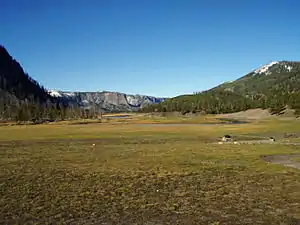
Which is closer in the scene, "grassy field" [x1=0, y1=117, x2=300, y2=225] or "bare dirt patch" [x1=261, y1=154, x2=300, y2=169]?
"grassy field" [x1=0, y1=117, x2=300, y2=225]

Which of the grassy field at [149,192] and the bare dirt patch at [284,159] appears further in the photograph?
the bare dirt patch at [284,159]

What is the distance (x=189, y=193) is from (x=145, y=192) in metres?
2.51

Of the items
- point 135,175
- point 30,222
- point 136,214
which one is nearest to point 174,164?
point 135,175

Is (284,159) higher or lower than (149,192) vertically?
lower

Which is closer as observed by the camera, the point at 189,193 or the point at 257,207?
the point at 257,207

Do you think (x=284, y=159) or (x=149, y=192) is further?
(x=284, y=159)

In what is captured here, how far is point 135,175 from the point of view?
2259 centimetres

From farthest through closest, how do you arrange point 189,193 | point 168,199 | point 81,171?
point 81,171, point 189,193, point 168,199

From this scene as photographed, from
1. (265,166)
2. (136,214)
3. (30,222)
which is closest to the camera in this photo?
(30,222)

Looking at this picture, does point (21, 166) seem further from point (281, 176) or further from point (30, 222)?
point (281, 176)

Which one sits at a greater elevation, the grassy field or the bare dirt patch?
the grassy field

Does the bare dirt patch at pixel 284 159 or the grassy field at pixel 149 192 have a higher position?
the grassy field at pixel 149 192

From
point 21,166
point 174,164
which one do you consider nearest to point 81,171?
point 21,166

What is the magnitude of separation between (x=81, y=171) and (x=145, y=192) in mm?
8350
